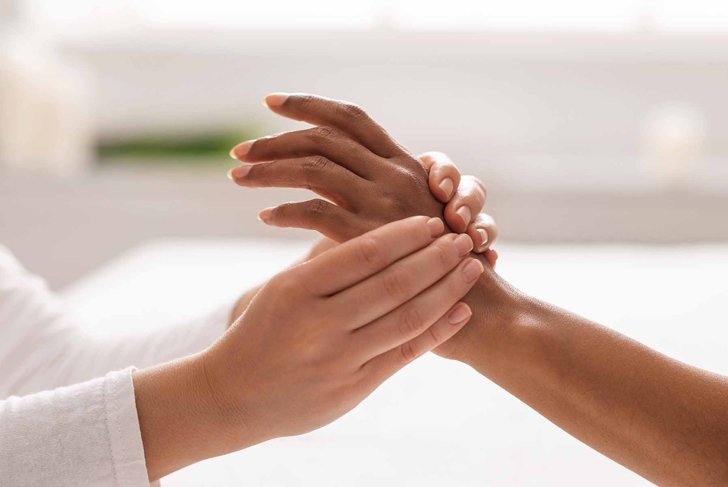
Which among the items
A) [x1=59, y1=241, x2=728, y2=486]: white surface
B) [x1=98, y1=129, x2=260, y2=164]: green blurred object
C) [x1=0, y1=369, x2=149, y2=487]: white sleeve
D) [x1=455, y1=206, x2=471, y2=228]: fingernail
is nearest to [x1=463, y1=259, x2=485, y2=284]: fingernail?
[x1=455, y1=206, x2=471, y2=228]: fingernail

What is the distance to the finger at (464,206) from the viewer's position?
1.08 meters

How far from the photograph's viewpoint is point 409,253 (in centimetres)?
86

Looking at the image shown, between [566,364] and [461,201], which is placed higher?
[461,201]

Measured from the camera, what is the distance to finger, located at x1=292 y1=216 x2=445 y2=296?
0.78 m

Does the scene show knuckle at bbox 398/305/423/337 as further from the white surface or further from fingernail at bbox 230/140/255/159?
Result: fingernail at bbox 230/140/255/159

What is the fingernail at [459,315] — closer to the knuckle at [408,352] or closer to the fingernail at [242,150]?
the knuckle at [408,352]

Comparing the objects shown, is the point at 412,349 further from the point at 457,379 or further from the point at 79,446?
the point at 457,379

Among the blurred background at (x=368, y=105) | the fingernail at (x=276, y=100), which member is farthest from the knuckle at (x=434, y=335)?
the blurred background at (x=368, y=105)

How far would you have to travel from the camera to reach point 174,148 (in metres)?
3.44

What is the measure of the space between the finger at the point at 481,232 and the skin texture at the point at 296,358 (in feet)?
0.83

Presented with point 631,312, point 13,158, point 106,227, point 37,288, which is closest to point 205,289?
point 37,288

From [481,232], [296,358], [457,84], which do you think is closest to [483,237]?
[481,232]

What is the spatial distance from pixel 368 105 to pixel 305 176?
2.51 metres

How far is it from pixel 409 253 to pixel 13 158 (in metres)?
2.76
